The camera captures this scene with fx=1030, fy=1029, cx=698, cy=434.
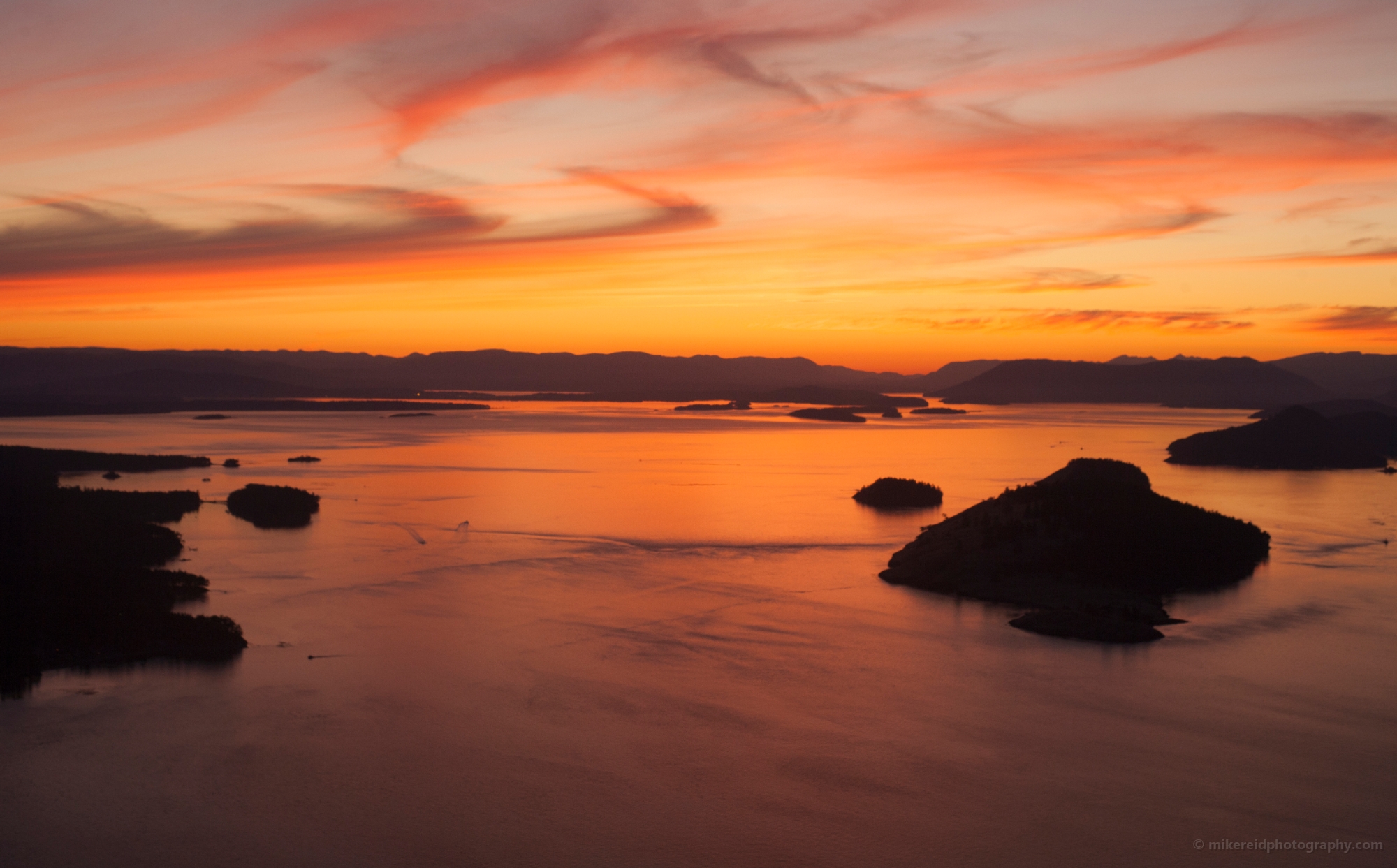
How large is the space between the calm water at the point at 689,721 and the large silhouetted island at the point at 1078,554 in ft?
3.35

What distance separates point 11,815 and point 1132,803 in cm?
1515

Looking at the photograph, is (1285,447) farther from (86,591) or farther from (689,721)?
(86,591)

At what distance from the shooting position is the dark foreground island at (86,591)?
20.1 metres

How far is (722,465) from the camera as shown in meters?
67.9

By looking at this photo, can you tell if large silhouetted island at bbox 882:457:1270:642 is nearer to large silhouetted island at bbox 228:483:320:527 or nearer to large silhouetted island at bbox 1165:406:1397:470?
large silhouetted island at bbox 228:483:320:527

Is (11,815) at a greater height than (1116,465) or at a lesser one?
lesser

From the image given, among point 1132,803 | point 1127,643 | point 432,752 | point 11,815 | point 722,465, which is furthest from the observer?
point 722,465

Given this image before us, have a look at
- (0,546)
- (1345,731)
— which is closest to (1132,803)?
(1345,731)

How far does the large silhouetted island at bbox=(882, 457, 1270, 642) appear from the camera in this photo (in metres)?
25.6

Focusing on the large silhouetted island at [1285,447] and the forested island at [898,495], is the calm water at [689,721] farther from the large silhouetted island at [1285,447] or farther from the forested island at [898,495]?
the large silhouetted island at [1285,447]

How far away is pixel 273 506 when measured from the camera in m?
41.0

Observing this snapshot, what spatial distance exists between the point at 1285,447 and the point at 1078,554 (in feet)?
171

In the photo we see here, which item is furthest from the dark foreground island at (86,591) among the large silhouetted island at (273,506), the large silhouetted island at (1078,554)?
the large silhouetted island at (1078,554)

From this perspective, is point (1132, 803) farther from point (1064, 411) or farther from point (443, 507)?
point (1064, 411)
